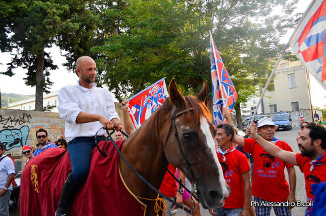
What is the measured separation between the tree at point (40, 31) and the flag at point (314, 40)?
48.2 feet

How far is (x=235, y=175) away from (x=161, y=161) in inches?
86.5

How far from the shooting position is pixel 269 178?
14.7 ft

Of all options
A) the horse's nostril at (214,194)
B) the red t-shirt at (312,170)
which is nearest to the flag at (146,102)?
the red t-shirt at (312,170)

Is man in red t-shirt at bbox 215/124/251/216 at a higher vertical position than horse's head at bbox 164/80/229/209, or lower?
lower

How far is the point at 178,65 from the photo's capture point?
16.3 metres

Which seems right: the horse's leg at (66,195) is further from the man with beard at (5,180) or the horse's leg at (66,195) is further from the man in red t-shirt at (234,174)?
the man with beard at (5,180)

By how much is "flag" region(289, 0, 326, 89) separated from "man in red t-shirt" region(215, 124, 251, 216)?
1.73 metres

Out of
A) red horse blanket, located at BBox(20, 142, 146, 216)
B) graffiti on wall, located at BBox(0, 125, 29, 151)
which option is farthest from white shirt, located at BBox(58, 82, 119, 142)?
graffiti on wall, located at BBox(0, 125, 29, 151)

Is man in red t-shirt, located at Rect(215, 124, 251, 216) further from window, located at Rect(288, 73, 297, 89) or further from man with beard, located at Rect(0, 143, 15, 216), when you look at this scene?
window, located at Rect(288, 73, 297, 89)

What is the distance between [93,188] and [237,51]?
16673mm

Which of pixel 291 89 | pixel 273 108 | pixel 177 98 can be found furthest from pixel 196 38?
pixel 273 108

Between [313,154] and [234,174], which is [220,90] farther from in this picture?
[313,154]

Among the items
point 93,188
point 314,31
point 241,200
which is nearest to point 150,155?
point 93,188

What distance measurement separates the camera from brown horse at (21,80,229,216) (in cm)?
219
